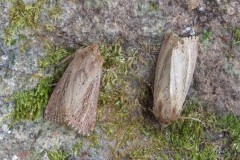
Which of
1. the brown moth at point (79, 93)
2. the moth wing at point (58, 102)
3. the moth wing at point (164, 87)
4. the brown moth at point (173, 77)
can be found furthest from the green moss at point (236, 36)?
the moth wing at point (58, 102)

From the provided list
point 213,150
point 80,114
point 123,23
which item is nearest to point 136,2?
point 123,23

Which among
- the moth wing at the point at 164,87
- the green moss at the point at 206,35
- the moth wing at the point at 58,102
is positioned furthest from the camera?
the green moss at the point at 206,35

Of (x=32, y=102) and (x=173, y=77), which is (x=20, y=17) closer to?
(x=32, y=102)

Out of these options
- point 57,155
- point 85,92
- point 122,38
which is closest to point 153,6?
point 122,38

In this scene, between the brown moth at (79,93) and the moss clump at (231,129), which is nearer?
the brown moth at (79,93)

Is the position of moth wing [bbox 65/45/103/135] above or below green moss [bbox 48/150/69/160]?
above

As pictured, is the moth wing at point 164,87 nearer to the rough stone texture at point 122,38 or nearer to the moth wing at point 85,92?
the rough stone texture at point 122,38

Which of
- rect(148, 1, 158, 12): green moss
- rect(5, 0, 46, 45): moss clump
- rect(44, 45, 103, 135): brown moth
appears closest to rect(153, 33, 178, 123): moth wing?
rect(148, 1, 158, 12): green moss

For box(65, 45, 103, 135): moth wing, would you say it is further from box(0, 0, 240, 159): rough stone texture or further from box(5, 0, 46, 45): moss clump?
box(5, 0, 46, 45): moss clump
